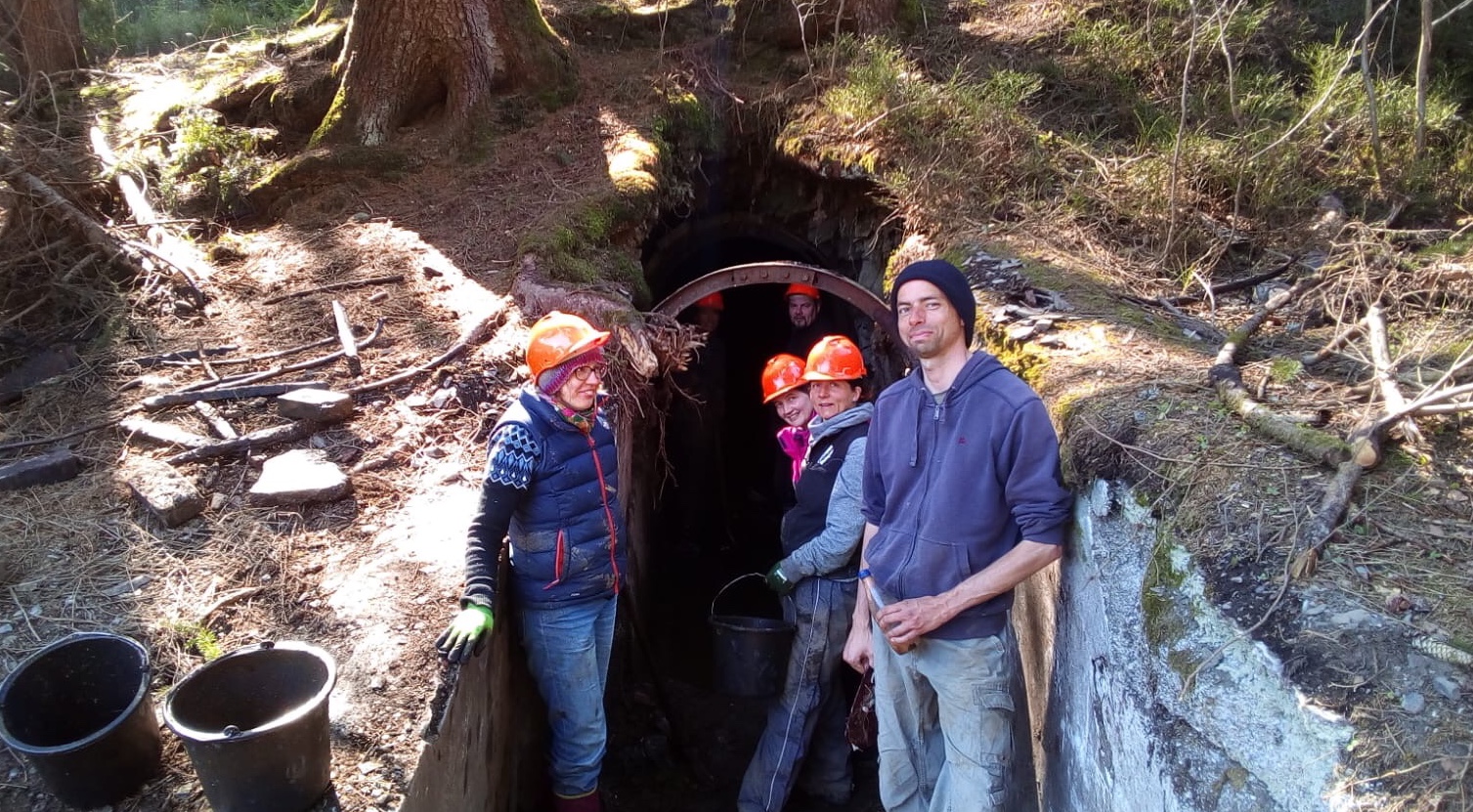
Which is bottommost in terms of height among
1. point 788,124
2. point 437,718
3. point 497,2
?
point 437,718

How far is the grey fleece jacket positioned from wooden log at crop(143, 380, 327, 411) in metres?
2.67

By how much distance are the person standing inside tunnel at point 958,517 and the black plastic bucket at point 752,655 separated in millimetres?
1235

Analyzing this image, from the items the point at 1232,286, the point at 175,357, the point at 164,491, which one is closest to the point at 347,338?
the point at 175,357

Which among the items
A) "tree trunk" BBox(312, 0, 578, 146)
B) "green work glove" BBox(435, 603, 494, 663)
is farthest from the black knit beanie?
"tree trunk" BBox(312, 0, 578, 146)

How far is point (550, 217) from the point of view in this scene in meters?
6.12

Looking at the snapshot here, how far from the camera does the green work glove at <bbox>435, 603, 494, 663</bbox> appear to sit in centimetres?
287

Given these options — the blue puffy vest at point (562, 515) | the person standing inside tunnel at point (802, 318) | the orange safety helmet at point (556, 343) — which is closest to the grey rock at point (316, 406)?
the blue puffy vest at point (562, 515)

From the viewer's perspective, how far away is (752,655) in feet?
14.5

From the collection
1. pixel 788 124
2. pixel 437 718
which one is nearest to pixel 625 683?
pixel 437 718

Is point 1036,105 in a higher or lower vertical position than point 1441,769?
higher

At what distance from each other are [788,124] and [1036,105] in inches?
85.2

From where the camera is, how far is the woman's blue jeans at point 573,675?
3523 mm

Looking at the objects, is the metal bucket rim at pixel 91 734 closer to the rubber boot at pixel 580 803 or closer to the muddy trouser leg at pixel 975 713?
the rubber boot at pixel 580 803

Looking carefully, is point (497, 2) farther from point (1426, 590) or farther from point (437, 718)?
point (1426, 590)
